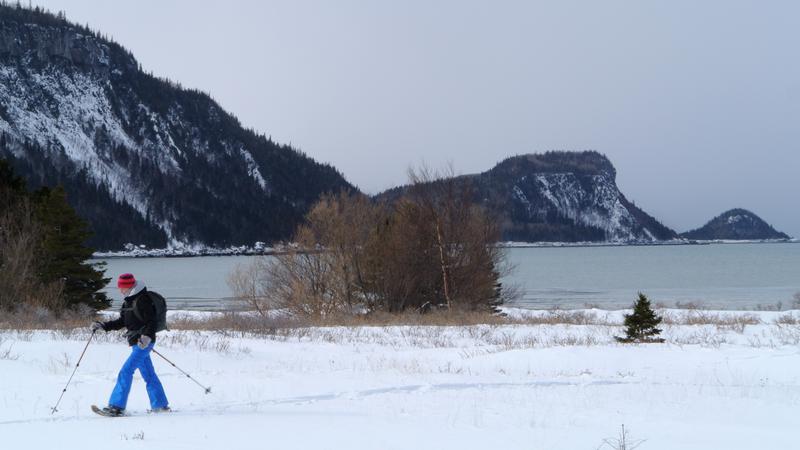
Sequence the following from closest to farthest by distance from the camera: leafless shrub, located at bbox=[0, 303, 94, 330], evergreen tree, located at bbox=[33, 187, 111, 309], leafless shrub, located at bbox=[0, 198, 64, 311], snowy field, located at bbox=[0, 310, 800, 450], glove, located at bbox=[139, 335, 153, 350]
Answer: snowy field, located at bbox=[0, 310, 800, 450] → glove, located at bbox=[139, 335, 153, 350] → leafless shrub, located at bbox=[0, 303, 94, 330] → leafless shrub, located at bbox=[0, 198, 64, 311] → evergreen tree, located at bbox=[33, 187, 111, 309]

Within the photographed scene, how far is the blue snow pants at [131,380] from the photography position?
8180 mm

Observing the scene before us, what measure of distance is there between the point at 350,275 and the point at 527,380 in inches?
894

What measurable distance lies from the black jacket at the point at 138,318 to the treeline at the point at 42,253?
65.8ft

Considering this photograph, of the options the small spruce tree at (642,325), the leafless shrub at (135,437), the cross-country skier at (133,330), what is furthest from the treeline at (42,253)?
the small spruce tree at (642,325)

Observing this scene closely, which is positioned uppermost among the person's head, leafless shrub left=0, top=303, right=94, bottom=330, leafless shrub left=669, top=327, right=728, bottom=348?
the person's head

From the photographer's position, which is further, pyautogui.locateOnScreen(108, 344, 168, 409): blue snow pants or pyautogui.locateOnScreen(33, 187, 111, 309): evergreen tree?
pyautogui.locateOnScreen(33, 187, 111, 309): evergreen tree

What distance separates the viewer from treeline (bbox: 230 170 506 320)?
108 ft

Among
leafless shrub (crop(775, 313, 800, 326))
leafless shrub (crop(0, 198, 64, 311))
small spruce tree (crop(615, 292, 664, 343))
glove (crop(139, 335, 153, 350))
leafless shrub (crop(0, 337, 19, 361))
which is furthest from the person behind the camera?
leafless shrub (crop(0, 198, 64, 311))

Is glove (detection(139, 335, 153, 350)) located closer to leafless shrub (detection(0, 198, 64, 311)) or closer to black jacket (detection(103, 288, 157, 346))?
black jacket (detection(103, 288, 157, 346))

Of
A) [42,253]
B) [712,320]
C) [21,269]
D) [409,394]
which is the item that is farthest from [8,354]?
[712,320]

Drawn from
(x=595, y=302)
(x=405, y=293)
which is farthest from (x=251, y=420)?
(x=595, y=302)

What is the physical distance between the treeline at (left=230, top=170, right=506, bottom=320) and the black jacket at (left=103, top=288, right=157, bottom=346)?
24.2 m

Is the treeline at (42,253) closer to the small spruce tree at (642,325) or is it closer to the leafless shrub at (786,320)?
the small spruce tree at (642,325)

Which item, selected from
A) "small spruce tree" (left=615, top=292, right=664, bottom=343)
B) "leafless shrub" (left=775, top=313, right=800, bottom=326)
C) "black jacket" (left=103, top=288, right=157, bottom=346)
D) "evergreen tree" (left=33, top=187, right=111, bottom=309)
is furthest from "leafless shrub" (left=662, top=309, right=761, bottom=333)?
"evergreen tree" (left=33, top=187, right=111, bottom=309)
